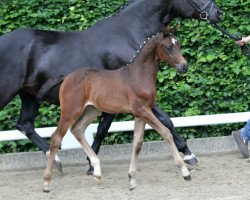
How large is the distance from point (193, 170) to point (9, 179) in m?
2.03

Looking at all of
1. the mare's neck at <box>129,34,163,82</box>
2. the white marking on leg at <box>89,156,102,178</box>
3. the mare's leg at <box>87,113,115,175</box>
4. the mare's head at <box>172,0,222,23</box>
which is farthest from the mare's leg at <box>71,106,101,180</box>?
the mare's head at <box>172,0,222,23</box>

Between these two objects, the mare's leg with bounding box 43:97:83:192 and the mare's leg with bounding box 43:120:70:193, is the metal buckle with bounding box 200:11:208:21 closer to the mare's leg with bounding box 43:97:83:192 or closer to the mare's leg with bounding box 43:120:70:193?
the mare's leg with bounding box 43:97:83:192

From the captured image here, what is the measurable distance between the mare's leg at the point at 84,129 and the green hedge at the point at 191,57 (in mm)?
1585

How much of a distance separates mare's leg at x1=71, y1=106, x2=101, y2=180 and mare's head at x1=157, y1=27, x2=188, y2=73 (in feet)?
3.36

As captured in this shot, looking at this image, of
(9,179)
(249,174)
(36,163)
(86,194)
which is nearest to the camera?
(86,194)

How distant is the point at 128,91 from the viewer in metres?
6.30

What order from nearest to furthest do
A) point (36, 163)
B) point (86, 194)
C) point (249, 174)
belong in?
point (86, 194)
point (249, 174)
point (36, 163)

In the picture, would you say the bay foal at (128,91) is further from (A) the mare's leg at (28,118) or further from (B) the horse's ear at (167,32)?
(A) the mare's leg at (28,118)

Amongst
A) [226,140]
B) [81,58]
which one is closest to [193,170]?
A: [226,140]

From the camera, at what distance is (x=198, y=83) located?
8.45 meters

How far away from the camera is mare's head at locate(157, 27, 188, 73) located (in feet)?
20.3

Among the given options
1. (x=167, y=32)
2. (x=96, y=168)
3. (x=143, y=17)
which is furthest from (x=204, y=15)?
(x=96, y=168)

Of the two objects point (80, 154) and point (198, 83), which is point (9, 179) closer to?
point (80, 154)

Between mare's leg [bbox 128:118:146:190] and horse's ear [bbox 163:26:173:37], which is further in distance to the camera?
mare's leg [bbox 128:118:146:190]
